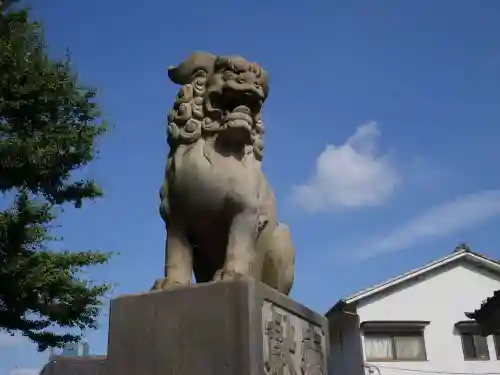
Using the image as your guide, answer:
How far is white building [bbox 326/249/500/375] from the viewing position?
14.2 metres

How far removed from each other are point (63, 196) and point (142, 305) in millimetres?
6348

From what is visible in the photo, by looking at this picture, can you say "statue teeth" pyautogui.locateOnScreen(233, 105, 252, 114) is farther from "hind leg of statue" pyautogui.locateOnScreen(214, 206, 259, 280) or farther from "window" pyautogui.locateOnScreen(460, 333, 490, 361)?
"window" pyautogui.locateOnScreen(460, 333, 490, 361)

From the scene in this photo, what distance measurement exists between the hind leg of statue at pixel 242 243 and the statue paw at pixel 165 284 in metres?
0.23

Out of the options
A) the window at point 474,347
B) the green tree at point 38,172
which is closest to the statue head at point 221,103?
the green tree at point 38,172

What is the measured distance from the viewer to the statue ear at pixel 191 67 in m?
3.52

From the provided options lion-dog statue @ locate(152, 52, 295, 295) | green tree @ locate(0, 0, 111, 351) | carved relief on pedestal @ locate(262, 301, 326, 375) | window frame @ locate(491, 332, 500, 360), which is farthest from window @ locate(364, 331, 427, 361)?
lion-dog statue @ locate(152, 52, 295, 295)

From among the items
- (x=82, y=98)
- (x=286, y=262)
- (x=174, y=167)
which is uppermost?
(x=82, y=98)

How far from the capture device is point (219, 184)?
3184mm

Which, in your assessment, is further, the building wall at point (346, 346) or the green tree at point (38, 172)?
the building wall at point (346, 346)

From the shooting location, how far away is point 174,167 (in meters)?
3.31

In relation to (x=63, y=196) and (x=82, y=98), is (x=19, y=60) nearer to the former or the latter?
(x=82, y=98)

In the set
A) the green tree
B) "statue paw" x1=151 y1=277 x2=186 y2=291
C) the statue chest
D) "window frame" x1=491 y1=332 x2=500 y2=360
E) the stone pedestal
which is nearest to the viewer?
the stone pedestal

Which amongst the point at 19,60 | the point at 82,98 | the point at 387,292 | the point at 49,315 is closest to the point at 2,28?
the point at 19,60

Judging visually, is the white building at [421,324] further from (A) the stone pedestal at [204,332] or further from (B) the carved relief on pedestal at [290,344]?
(A) the stone pedestal at [204,332]
